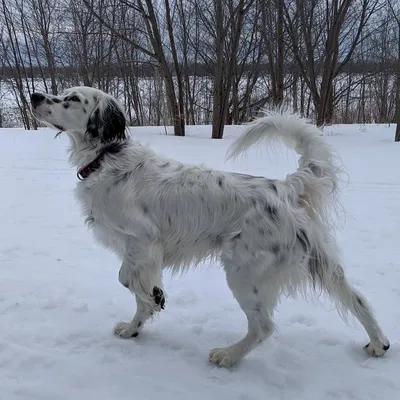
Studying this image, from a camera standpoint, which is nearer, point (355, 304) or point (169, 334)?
point (355, 304)

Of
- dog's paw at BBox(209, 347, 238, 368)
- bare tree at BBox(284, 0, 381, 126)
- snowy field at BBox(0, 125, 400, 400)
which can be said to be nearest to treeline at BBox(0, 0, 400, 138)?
bare tree at BBox(284, 0, 381, 126)

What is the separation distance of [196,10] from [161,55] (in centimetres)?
442

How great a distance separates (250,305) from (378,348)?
0.80 metres

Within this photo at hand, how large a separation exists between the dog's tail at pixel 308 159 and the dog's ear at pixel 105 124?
0.83 m

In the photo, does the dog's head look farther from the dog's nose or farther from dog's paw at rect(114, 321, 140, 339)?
dog's paw at rect(114, 321, 140, 339)

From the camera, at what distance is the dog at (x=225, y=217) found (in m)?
2.18

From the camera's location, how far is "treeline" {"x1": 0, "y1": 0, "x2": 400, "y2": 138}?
1394 centimetres

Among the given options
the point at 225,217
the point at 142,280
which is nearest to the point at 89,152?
the point at 142,280

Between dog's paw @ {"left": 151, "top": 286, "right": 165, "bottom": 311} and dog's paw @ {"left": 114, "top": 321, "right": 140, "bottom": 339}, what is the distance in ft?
0.63

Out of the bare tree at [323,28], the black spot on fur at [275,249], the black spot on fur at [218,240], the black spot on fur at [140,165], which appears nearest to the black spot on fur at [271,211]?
the black spot on fur at [275,249]

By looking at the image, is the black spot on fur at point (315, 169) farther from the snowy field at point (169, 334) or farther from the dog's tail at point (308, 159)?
the snowy field at point (169, 334)

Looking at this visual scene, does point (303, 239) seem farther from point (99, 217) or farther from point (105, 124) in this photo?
point (105, 124)

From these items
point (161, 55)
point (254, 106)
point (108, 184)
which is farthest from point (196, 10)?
point (108, 184)

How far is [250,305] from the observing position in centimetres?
221
